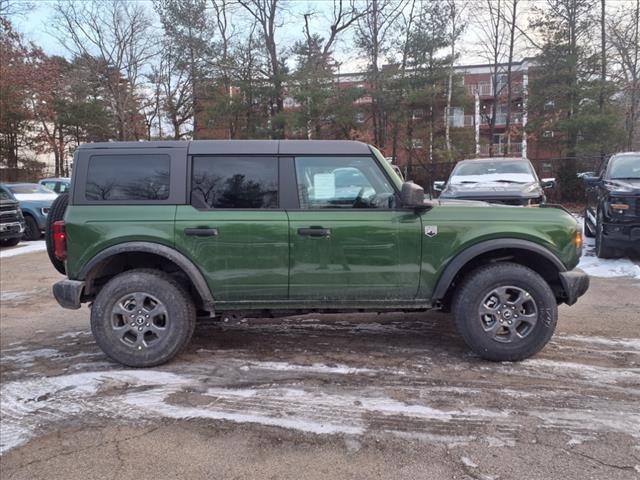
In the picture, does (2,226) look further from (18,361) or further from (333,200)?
(333,200)

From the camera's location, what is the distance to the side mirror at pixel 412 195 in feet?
12.9

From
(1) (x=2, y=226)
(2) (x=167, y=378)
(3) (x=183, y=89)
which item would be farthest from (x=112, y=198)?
(3) (x=183, y=89)

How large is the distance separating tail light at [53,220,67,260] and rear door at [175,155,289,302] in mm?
988

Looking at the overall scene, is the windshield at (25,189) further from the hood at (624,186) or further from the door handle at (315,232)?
the hood at (624,186)

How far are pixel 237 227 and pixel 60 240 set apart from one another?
153 centimetres

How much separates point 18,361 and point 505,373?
427cm

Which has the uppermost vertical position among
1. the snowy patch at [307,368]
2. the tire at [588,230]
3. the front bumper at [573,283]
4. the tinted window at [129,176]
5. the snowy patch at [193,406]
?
the tinted window at [129,176]

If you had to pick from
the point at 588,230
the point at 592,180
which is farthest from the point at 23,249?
the point at 588,230

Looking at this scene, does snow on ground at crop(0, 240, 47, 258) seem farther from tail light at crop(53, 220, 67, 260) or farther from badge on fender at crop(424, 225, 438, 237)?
badge on fender at crop(424, 225, 438, 237)

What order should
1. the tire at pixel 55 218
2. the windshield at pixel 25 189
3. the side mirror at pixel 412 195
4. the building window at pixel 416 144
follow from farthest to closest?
the building window at pixel 416 144 → the windshield at pixel 25 189 → the tire at pixel 55 218 → the side mirror at pixel 412 195

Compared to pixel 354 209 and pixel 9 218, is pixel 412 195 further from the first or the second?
pixel 9 218

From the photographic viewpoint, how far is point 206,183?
13.6ft

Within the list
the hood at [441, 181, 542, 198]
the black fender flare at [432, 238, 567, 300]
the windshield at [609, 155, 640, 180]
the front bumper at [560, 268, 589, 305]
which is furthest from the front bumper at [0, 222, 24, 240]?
the windshield at [609, 155, 640, 180]

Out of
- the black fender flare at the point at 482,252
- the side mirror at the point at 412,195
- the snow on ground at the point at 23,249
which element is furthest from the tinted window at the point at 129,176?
the snow on ground at the point at 23,249
